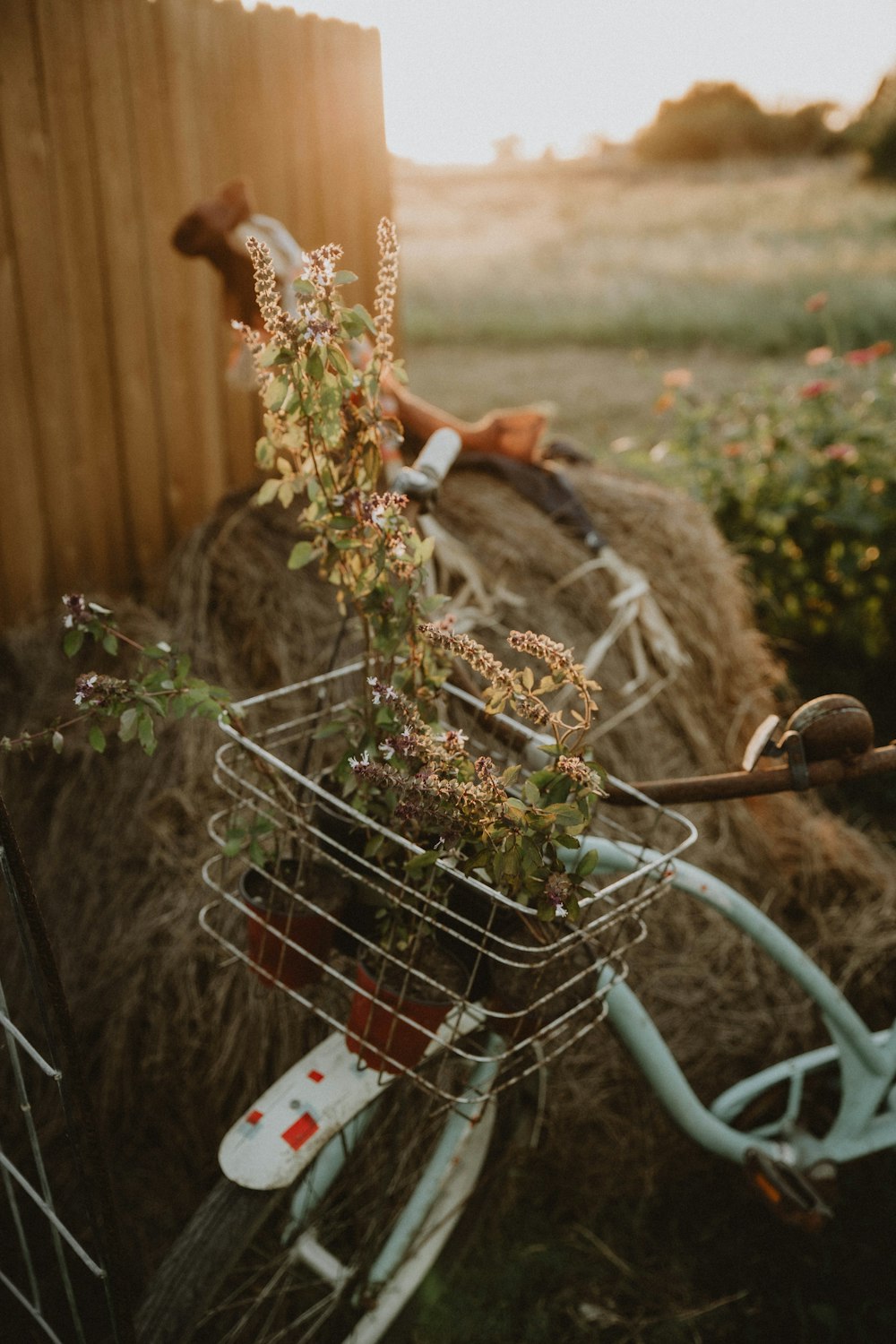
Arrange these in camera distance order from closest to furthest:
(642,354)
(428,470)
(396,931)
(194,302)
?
(396,931) < (428,470) < (194,302) < (642,354)

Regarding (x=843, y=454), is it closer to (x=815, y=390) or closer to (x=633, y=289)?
(x=815, y=390)

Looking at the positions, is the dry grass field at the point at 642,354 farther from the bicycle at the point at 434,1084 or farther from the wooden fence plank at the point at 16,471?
the wooden fence plank at the point at 16,471

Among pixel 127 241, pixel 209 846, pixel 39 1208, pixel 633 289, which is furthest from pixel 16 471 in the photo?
pixel 633 289

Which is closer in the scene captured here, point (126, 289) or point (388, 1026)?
point (388, 1026)

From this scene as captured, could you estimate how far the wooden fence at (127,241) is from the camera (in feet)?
10.4

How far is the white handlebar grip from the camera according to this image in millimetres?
1533

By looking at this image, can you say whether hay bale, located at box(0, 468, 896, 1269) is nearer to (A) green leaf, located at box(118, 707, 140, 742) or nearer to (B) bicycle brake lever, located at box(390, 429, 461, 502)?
(B) bicycle brake lever, located at box(390, 429, 461, 502)

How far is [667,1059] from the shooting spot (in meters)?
1.80

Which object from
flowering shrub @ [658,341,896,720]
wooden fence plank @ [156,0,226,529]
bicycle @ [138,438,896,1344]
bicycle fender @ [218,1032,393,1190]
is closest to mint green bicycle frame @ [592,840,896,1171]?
bicycle @ [138,438,896,1344]

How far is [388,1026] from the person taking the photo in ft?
4.59

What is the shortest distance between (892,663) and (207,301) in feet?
9.13

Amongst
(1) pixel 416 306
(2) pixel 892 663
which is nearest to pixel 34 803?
(2) pixel 892 663

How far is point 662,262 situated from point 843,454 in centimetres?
1310

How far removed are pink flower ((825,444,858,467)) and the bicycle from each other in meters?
1.97
